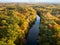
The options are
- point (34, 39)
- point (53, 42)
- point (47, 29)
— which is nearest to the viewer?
point (53, 42)

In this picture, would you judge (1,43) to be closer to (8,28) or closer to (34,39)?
(8,28)

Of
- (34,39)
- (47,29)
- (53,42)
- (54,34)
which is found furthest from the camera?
(34,39)

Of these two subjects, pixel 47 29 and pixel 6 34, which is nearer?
pixel 6 34

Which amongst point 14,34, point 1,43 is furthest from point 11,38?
point 1,43

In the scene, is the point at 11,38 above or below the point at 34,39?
above

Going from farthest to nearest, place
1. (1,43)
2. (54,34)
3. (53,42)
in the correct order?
(54,34), (53,42), (1,43)

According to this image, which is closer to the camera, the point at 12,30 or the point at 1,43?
the point at 1,43

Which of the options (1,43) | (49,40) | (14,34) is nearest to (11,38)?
(14,34)

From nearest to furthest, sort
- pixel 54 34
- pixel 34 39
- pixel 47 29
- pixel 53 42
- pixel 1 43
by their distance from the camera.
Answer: pixel 1 43, pixel 53 42, pixel 54 34, pixel 47 29, pixel 34 39

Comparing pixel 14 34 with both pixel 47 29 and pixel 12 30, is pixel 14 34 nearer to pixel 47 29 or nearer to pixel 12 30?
pixel 12 30
